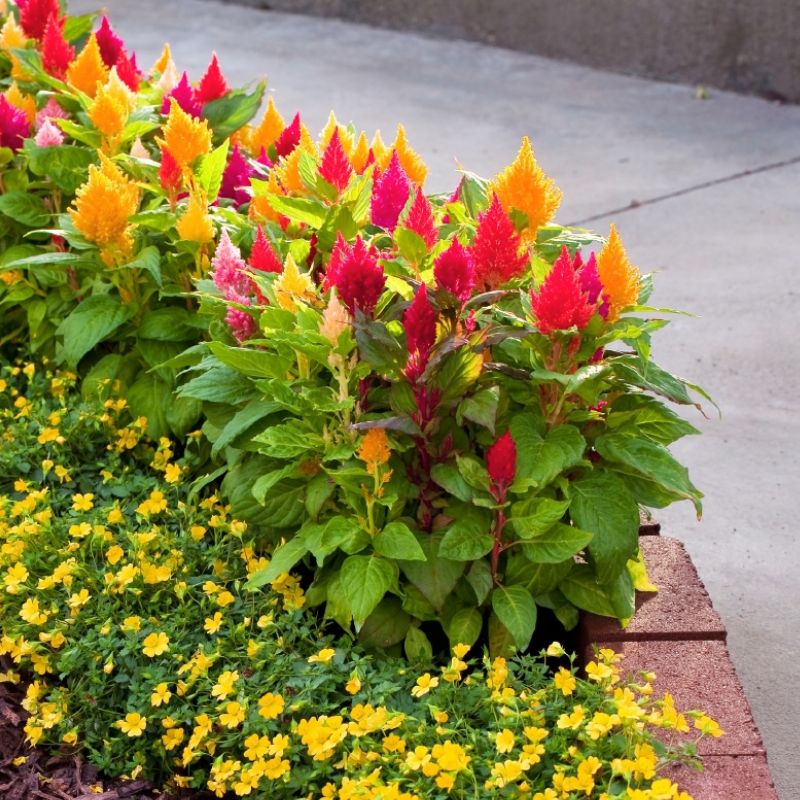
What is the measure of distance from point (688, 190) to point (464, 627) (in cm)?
424

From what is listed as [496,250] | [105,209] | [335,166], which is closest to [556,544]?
[496,250]

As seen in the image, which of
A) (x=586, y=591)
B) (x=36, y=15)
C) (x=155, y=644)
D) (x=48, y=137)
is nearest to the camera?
(x=155, y=644)

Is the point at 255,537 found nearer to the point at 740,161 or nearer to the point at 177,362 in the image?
the point at 177,362

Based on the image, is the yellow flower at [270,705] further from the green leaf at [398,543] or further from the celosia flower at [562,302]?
the celosia flower at [562,302]

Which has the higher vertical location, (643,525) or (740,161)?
(740,161)

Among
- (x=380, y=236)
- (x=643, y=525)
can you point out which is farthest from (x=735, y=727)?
(x=380, y=236)

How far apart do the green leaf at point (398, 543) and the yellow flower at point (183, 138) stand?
1.33 metres

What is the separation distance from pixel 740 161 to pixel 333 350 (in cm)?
470

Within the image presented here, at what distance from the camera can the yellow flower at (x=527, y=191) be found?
Answer: 2.83 meters

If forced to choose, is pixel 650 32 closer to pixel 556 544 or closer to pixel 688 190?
pixel 688 190

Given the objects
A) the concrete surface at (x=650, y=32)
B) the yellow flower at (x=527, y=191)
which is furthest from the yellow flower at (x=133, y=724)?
the concrete surface at (x=650, y=32)

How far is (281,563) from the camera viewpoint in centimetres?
265

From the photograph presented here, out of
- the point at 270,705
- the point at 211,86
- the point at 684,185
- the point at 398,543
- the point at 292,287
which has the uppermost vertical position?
the point at 211,86

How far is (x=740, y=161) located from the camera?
21.9 ft
